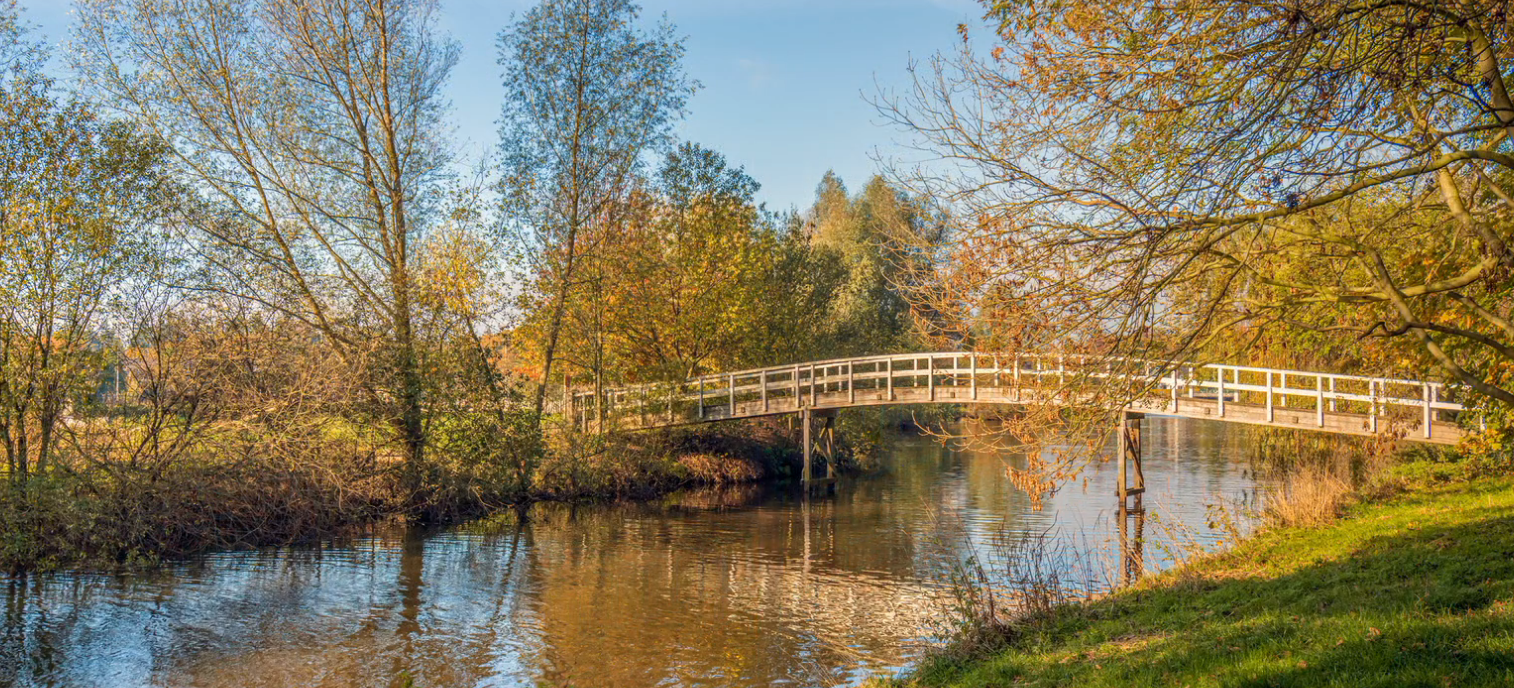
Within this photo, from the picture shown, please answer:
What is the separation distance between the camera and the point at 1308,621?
277 inches

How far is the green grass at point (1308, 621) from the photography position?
227 inches

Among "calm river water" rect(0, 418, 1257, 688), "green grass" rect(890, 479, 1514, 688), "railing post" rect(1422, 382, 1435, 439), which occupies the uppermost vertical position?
"railing post" rect(1422, 382, 1435, 439)

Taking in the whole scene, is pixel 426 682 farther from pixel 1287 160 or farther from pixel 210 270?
pixel 210 270

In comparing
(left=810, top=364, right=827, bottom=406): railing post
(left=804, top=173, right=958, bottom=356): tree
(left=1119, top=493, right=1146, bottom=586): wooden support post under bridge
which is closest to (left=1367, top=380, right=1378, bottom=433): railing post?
(left=1119, top=493, right=1146, bottom=586): wooden support post under bridge

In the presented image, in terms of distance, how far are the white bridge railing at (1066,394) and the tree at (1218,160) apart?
549 millimetres

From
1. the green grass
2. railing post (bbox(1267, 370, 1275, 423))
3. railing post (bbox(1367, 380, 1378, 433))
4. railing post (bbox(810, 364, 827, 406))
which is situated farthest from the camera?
railing post (bbox(810, 364, 827, 406))

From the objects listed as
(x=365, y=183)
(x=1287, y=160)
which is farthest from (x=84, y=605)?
(x=1287, y=160)

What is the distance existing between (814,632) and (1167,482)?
14559mm

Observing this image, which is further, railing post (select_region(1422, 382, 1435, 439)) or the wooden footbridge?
railing post (select_region(1422, 382, 1435, 439))

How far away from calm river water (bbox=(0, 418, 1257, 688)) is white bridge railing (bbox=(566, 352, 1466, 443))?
1.85 m

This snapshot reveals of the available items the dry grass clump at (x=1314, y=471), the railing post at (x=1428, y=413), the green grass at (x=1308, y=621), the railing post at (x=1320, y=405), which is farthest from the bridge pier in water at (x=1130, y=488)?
the green grass at (x=1308, y=621)

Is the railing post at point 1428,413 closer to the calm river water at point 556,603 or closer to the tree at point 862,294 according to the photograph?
the calm river water at point 556,603

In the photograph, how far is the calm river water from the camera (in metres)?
10.1

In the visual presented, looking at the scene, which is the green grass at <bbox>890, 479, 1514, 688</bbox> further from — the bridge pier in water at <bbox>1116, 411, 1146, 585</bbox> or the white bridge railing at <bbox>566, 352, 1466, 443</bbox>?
the bridge pier in water at <bbox>1116, 411, 1146, 585</bbox>
